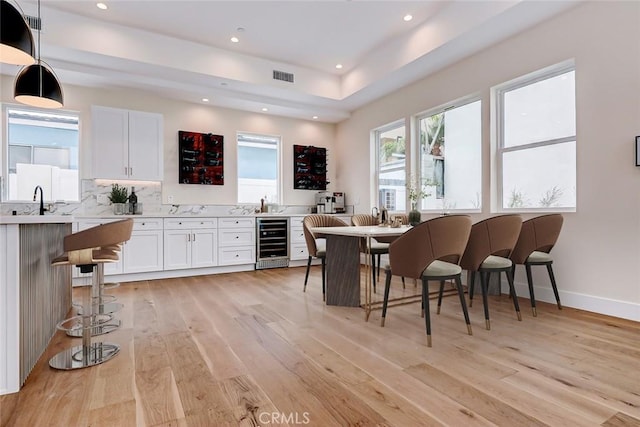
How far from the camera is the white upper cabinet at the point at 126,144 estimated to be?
4836 millimetres

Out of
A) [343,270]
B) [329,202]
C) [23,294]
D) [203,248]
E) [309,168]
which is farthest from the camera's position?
[309,168]

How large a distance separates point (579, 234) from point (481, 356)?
1.98 m

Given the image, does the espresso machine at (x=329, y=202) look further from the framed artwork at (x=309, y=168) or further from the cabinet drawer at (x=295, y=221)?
the cabinet drawer at (x=295, y=221)

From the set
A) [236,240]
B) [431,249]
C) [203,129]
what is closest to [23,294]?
[431,249]

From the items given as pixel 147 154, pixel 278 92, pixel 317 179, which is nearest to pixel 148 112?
pixel 147 154

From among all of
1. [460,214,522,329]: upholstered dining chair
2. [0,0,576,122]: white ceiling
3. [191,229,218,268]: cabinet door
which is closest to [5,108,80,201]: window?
[0,0,576,122]: white ceiling

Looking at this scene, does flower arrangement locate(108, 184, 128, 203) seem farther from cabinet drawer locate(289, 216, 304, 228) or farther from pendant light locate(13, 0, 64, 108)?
cabinet drawer locate(289, 216, 304, 228)

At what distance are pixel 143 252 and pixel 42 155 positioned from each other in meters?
2.00

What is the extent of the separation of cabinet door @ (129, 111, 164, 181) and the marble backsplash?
0.24 m

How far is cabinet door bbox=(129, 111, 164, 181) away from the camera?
507 centimetres

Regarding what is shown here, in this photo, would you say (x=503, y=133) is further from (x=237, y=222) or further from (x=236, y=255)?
(x=236, y=255)

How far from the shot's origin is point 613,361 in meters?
2.08

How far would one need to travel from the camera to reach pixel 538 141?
12.1 feet

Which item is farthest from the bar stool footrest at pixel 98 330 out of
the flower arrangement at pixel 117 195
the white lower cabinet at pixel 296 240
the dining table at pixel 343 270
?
the white lower cabinet at pixel 296 240
